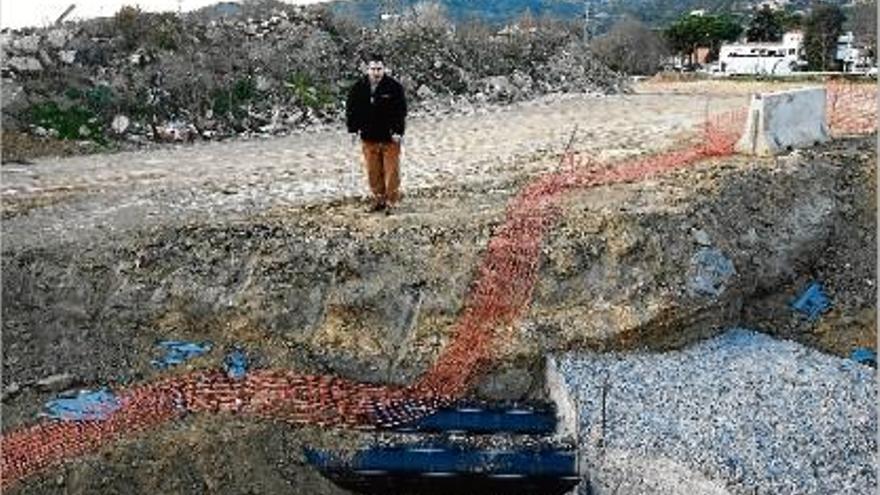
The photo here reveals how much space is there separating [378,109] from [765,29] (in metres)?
51.6

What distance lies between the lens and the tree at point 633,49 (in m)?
44.8

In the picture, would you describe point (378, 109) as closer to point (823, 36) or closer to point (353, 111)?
point (353, 111)

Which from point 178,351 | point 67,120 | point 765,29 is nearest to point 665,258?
point 178,351

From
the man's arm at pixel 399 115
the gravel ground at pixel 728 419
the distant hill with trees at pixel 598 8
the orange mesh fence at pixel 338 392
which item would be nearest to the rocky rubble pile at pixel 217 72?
the man's arm at pixel 399 115

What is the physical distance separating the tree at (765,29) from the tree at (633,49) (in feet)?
30.2

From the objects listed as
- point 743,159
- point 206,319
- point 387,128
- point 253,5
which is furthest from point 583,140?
point 253,5

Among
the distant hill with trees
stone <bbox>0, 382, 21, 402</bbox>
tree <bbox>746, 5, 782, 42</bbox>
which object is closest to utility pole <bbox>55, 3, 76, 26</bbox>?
stone <bbox>0, 382, 21, 402</bbox>

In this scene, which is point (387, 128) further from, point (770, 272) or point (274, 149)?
point (274, 149)

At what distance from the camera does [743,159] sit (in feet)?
43.5

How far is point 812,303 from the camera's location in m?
11.5

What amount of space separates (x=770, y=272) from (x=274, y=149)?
7918 millimetres

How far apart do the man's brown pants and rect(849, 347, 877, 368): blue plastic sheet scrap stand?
4.95 meters

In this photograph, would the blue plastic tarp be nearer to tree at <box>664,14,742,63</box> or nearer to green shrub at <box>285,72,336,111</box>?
green shrub at <box>285,72,336,111</box>

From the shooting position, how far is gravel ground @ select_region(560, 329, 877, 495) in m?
7.96
